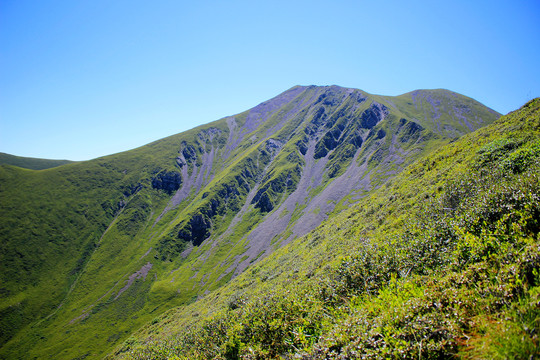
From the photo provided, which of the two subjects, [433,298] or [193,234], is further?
[193,234]

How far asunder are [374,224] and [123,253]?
21464cm

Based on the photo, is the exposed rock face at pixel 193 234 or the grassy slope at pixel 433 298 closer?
the grassy slope at pixel 433 298

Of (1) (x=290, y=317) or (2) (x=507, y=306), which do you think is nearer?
(2) (x=507, y=306)

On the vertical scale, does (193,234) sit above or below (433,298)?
below

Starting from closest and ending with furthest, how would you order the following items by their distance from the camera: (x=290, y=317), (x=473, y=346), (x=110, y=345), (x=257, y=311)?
(x=473, y=346) < (x=290, y=317) < (x=257, y=311) < (x=110, y=345)

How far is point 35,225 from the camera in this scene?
18150cm

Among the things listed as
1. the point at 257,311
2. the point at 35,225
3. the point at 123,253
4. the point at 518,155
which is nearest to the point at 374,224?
the point at 518,155

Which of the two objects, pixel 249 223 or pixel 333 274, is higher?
pixel 333 274

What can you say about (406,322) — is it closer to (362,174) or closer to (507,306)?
(507,306)

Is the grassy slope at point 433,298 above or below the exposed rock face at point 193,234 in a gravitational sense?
above

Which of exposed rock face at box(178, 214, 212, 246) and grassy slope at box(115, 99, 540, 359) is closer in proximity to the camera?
grassy slope at box(115, 99, 540, 359)

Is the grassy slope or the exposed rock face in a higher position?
the grassy slope

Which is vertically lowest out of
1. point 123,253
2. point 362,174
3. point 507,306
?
point 123,253

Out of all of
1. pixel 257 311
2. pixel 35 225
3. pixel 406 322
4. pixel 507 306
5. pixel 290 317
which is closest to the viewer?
pixel 507 306
